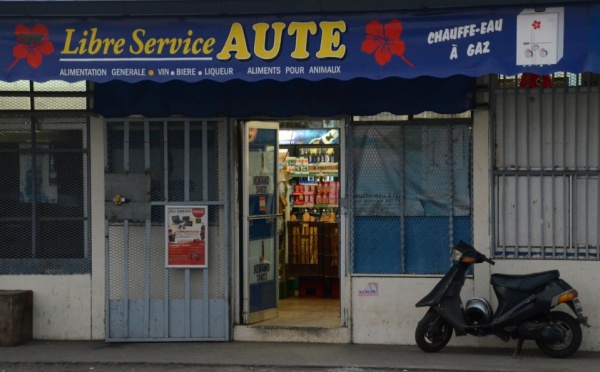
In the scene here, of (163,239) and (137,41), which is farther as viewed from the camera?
(163,239)

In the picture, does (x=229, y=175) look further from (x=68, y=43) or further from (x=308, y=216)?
(x=308, y=216)

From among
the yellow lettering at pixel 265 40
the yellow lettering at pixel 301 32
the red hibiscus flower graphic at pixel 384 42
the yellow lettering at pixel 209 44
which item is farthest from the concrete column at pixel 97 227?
the red hibiscus flower graphic at pixel 384 42

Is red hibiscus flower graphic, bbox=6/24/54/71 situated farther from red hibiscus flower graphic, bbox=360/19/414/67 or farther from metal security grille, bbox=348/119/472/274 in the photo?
metal security grille, bbox=348/119/472/274

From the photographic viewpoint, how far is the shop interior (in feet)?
47.8

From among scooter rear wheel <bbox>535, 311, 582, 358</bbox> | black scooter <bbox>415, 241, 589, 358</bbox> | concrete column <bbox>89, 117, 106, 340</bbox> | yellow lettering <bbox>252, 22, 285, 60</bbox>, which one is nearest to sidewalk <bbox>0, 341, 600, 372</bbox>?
scooter rear wheel <bbox>535, 311, 582, 358</bbox>

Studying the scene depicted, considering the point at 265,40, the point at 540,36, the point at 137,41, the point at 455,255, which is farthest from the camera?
the point at 455,255

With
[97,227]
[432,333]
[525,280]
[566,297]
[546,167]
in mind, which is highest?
[546,167]

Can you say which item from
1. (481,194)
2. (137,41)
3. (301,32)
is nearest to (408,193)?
(481,194)

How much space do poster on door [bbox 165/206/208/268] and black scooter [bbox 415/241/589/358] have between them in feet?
8.40

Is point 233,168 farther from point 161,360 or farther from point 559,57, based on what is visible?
point 559,57

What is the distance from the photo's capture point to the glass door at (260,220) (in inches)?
472

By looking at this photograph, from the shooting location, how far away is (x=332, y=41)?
1013cm

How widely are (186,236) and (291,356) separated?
185cm

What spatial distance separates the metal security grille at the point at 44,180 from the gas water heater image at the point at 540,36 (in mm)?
4965
